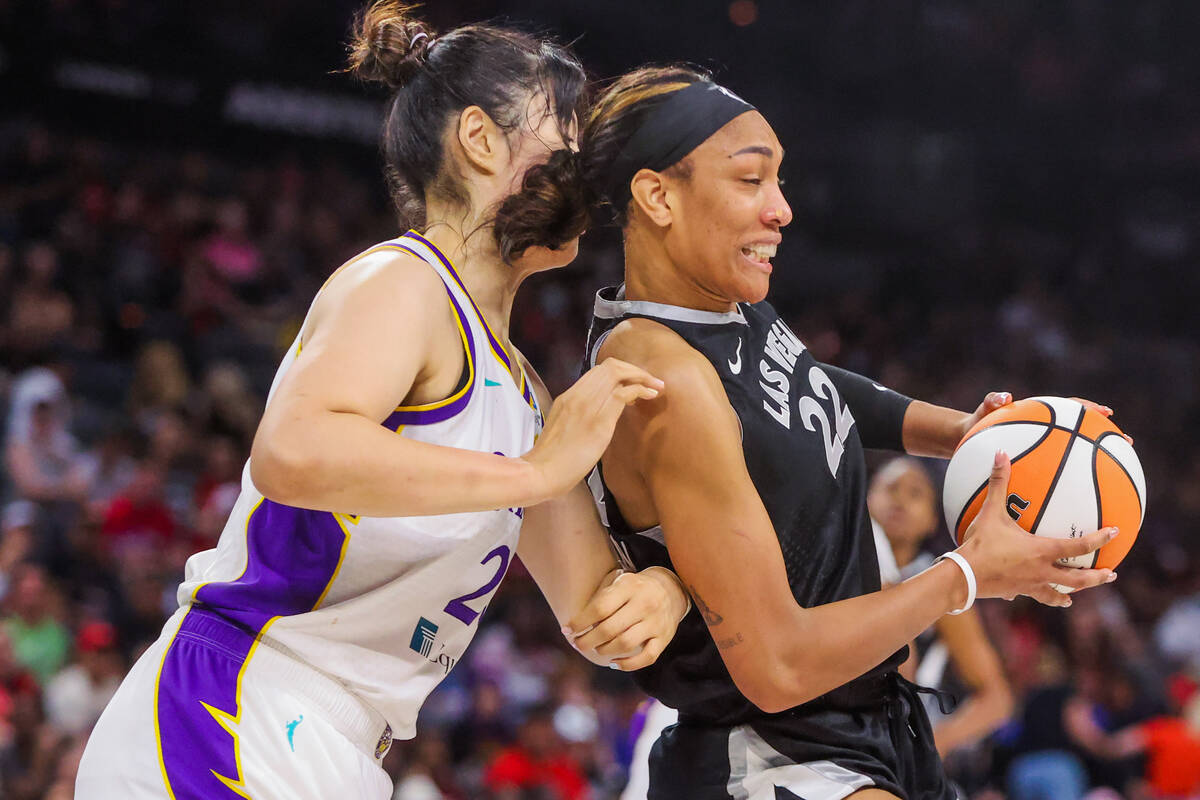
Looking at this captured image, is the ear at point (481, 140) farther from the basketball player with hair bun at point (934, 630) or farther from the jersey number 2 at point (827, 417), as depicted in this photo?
the basketball player with hair bun at point (934, 630)

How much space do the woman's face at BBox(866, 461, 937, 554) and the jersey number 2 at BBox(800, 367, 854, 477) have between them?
85.2 inches

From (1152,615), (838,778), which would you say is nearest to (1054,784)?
(1152,615)

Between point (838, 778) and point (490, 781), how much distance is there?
17.4 ft

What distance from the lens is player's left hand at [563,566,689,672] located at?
230cm

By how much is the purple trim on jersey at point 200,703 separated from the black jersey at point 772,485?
33.9 inches

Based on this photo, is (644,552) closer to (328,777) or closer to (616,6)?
(328,777)

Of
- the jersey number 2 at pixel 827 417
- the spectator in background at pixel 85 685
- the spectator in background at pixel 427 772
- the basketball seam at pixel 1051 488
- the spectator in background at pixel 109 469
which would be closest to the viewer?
the basketball seam at pixel 1051 488

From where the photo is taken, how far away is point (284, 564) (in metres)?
2.16

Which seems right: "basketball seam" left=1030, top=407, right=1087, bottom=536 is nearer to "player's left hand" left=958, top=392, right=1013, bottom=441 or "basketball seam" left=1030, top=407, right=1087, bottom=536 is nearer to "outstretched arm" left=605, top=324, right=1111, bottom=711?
"outstretched arm" left=605, top=324, right=1111, bottom=711

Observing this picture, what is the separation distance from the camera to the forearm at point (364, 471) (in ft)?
5.99

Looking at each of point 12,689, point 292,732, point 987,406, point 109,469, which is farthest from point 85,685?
point 987,406

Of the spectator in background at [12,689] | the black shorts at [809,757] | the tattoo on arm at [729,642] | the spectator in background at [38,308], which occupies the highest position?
the tattoo on arm at [729,642]

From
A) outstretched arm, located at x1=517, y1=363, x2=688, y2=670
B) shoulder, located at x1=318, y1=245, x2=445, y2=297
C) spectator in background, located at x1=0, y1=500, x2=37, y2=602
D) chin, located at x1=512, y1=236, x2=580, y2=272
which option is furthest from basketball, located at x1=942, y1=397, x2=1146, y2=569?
spectator in background, located at x1=0, y1=500, x2=37, y2=602

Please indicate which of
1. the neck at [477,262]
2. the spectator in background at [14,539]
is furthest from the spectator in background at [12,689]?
the neck at [477,262]
